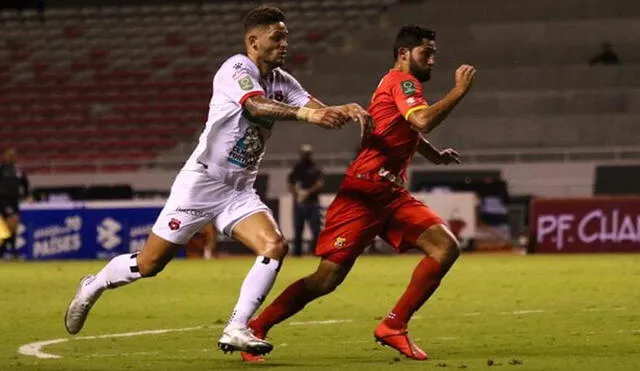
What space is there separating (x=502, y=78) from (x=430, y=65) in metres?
24.7

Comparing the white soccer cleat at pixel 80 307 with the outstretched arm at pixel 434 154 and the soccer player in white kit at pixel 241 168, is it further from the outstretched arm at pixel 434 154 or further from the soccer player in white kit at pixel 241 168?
the outstretched arm at pixel 434 154

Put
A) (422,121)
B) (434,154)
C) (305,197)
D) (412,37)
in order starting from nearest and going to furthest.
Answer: (422,121), (412,37), (434,154), (305,197)

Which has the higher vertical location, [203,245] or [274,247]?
[274,247]

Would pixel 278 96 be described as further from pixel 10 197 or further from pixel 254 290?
pixel 10 197

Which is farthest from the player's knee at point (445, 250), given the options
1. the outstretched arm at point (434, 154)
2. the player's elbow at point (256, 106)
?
the player's elbow at point (256, 106)

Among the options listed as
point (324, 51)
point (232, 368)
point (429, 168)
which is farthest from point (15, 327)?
point (324, 51)

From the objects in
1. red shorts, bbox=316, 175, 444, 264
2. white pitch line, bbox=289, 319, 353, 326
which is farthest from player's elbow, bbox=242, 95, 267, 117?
white pitch line, bbox=289, 319, 353, 326

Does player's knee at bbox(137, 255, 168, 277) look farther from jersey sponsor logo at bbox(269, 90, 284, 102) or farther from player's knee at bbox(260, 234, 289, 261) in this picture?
jersey sponsor logo at bbox(269, 90, 284, 102)

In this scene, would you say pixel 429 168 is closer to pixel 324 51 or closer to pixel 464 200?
pixel 464 200

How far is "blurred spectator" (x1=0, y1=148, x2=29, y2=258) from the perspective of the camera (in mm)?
25688

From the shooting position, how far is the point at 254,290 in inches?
347

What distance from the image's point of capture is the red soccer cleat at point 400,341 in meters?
9.05

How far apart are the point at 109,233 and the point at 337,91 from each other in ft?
33.2

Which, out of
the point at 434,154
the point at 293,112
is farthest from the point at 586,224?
the point at 293,112
